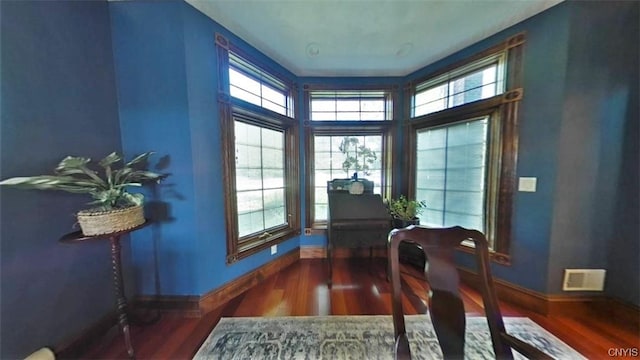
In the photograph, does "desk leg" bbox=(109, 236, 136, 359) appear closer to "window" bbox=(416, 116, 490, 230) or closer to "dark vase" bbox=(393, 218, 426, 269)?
"dark vase" bbox=(393, 218, 426, 269)

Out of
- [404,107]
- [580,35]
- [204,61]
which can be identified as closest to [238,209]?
[204,61]

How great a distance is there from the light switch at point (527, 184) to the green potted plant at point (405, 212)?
0.98 metres

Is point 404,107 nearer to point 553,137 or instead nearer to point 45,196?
point 553,137

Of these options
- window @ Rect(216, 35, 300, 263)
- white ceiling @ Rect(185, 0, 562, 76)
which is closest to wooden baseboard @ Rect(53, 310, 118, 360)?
window @ Rect(216, 35, 300, 263)

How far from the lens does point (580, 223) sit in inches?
69.9

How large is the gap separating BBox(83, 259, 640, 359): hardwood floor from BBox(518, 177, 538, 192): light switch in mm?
1086

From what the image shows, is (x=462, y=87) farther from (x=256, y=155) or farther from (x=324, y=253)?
(x=324, y=253)

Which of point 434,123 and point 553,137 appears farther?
point 434,123

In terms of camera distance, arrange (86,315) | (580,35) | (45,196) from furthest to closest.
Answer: (580,35), (86,315), (45,196)

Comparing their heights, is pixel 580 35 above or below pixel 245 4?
below

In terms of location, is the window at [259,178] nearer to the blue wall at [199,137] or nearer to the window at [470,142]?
the blue wall at [199,137]

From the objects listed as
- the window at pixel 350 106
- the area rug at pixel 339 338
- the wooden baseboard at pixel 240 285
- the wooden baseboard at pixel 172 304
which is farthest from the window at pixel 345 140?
the wooden baseboard at pixel 172 304

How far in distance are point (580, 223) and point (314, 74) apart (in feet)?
10.2

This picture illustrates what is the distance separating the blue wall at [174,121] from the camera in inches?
67.4
